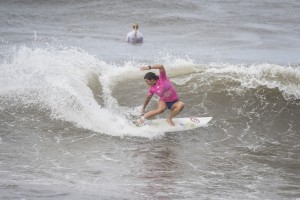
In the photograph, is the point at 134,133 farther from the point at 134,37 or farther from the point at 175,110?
the point at 134,37

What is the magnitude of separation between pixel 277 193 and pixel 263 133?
449 centimetres

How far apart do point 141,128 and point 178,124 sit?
3.00ft

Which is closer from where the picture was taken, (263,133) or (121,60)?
(263,133)

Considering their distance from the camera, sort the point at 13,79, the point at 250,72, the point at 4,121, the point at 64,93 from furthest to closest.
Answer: the point at 250,72 < the point at 13,79 < the point at 64,93 < the point at 4,121

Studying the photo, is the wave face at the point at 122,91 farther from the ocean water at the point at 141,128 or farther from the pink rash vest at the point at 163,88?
the pink rash vest at the point at 163,88

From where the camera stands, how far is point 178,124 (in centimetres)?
1211

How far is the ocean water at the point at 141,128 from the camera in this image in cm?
823

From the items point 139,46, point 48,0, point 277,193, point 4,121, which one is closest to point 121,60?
point 139,46

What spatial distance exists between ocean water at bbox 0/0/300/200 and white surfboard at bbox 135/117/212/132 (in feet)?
0.72

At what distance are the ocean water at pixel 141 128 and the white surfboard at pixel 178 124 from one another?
218 mm

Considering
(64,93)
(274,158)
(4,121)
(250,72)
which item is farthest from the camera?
(250,72)

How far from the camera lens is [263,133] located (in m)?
12.4

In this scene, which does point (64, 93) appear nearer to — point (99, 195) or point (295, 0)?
point (99, 195)

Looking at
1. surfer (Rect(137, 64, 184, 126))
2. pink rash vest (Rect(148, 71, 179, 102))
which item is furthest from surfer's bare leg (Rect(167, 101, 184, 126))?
pink rash vest (Rect(148, 71, 179, 102))
